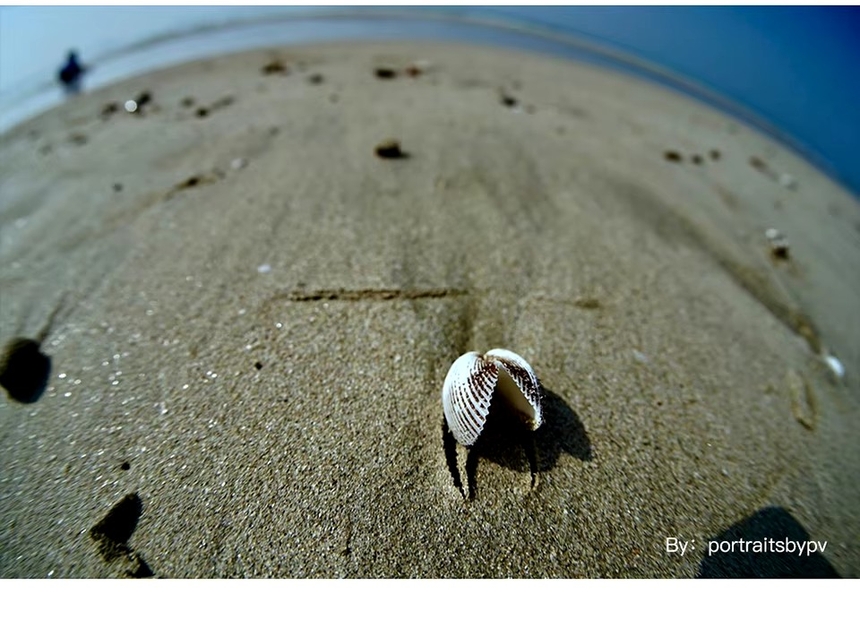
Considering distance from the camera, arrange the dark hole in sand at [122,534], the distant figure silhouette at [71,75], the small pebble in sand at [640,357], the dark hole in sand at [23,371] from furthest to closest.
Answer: the distant figure silhouette at [71,75]
the small pebble in sand at [640,357]
the dark hole in sand at [23,371]
the dark hole in sand at [122,534]

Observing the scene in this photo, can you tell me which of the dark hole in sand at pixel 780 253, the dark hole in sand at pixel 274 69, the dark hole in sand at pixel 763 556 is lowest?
the dark hole in sand at pixel 780 253

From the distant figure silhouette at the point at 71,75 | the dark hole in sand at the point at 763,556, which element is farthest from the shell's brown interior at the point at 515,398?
the distant figure silhouette at the point at 71,75

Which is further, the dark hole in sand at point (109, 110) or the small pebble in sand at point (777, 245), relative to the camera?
the dark hole in sand at point (109, 110)

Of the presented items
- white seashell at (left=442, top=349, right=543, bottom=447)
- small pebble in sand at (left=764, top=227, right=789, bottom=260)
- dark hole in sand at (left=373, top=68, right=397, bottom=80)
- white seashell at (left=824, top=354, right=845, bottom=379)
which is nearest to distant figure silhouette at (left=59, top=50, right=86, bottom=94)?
dark hole in sand at (left=373, top=68, right=397, bottom=80)

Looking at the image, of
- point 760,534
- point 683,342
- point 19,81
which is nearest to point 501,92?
point 683,342

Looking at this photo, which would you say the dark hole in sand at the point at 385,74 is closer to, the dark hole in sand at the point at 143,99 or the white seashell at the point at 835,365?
the dark hole in sand at the point at 143,99

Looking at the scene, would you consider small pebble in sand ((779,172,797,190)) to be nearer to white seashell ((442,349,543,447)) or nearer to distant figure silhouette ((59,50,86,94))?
white seashell ((442,349,543,447))

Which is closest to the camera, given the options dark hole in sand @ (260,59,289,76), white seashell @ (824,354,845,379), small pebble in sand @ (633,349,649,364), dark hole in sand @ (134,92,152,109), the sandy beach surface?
the sandy beach surface
